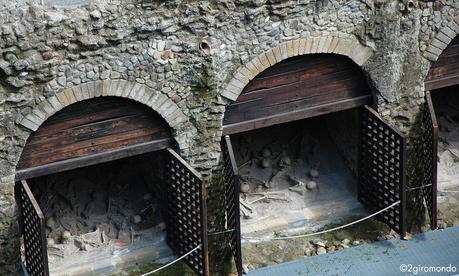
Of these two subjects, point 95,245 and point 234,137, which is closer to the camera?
point 95,245

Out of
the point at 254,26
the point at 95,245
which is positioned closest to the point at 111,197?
the point at 95,245

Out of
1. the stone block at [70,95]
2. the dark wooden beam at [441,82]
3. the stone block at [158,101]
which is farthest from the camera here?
the dark wooden beam at [441,82]

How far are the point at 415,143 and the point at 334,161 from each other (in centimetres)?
112

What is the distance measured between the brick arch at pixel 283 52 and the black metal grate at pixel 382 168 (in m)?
0.97

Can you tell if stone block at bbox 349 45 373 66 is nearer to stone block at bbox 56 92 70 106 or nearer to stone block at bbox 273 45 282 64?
stone block at bbox 273 45 282 64

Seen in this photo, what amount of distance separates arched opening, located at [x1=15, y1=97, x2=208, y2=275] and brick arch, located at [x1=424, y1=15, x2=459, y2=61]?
3.28m

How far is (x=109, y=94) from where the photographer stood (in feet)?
44.0

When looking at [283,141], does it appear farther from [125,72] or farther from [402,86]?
[125,72]

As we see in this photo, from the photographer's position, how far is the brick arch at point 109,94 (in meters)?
13.1

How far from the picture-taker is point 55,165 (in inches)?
534

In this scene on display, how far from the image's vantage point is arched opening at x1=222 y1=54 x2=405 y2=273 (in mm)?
14461

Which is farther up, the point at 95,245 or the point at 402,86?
the point at 402,86

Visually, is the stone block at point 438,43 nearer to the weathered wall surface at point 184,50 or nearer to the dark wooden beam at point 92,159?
the weathered wall surface at point 184,50

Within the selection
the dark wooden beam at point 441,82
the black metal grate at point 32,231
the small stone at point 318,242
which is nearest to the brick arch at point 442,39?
the dark wooden beam at point 441,82
